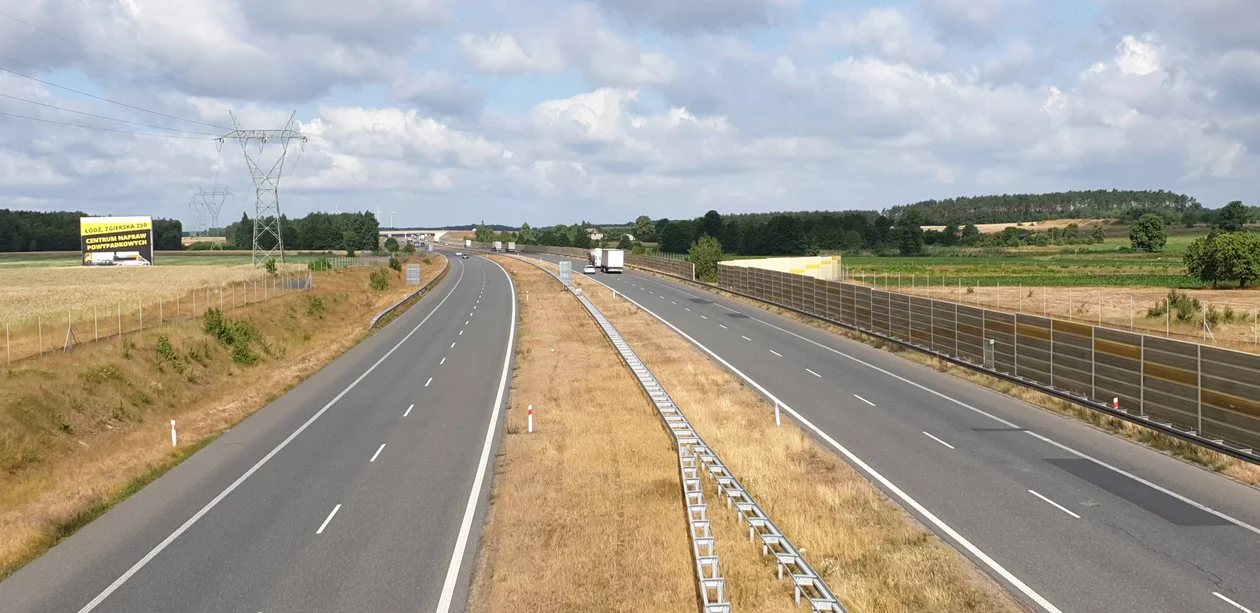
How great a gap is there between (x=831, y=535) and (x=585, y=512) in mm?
5678

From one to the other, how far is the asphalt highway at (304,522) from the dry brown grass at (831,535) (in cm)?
620

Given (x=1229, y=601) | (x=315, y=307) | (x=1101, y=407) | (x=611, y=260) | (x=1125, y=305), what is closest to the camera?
(x=1229, y=601)

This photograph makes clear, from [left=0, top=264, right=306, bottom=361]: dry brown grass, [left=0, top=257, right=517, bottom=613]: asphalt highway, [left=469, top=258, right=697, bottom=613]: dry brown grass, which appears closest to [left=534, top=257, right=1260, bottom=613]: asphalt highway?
[left=469, top=258, right=697, bottom=613]: dry brown grass

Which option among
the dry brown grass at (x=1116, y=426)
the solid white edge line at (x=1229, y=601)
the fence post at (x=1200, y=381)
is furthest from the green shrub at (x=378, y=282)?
the solid white edge line at (x=1229, y=601)

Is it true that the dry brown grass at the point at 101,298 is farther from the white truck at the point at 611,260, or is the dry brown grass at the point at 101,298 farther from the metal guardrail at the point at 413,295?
the white truck at the point at 611,260

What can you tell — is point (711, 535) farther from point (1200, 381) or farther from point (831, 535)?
point (1200, 381)

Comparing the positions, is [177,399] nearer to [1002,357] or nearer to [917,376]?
[917,376]

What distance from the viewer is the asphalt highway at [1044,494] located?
48.1ft

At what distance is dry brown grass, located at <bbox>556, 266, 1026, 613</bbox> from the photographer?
1448 cm

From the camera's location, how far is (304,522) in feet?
63.3

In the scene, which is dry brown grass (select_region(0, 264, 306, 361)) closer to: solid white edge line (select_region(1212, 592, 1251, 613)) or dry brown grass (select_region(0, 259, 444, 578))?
dry brown grass (select_region(0, 259, 444, 578))

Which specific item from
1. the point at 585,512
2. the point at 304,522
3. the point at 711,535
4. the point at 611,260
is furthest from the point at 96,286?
the point at 711,535

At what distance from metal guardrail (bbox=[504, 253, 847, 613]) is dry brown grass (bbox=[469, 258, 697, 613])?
56cm

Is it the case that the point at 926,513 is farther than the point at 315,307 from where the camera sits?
No
